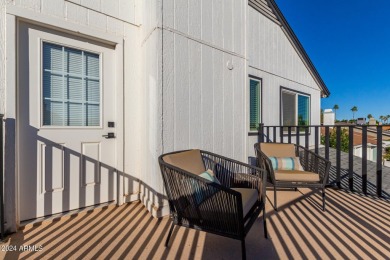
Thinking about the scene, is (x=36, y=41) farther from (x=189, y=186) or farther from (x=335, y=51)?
(x=335, y=51)

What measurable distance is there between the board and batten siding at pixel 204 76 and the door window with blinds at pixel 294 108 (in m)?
2.40

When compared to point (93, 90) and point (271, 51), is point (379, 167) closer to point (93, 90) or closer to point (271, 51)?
point (271, 51)

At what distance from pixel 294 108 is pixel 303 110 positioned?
22.8 inches

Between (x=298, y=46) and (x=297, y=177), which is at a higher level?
(x=298, y=46)

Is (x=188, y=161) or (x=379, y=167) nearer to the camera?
(x=188, y=161)

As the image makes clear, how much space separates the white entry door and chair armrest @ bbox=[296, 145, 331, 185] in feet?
8.73

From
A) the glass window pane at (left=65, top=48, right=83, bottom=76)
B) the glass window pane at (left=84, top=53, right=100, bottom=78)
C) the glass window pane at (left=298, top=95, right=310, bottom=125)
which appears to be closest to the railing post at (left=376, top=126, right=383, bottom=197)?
the glass window pane at (left=298, top=95, right=310, bottom=125)

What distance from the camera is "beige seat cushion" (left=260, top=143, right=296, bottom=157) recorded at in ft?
10.3

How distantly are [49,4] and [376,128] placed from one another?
4.31m

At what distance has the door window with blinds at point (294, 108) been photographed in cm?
525

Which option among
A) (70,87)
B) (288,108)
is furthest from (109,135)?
(288,108)

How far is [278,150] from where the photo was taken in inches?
124

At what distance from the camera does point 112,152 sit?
258 cm

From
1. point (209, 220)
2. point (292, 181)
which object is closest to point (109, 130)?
point (209, 220)
